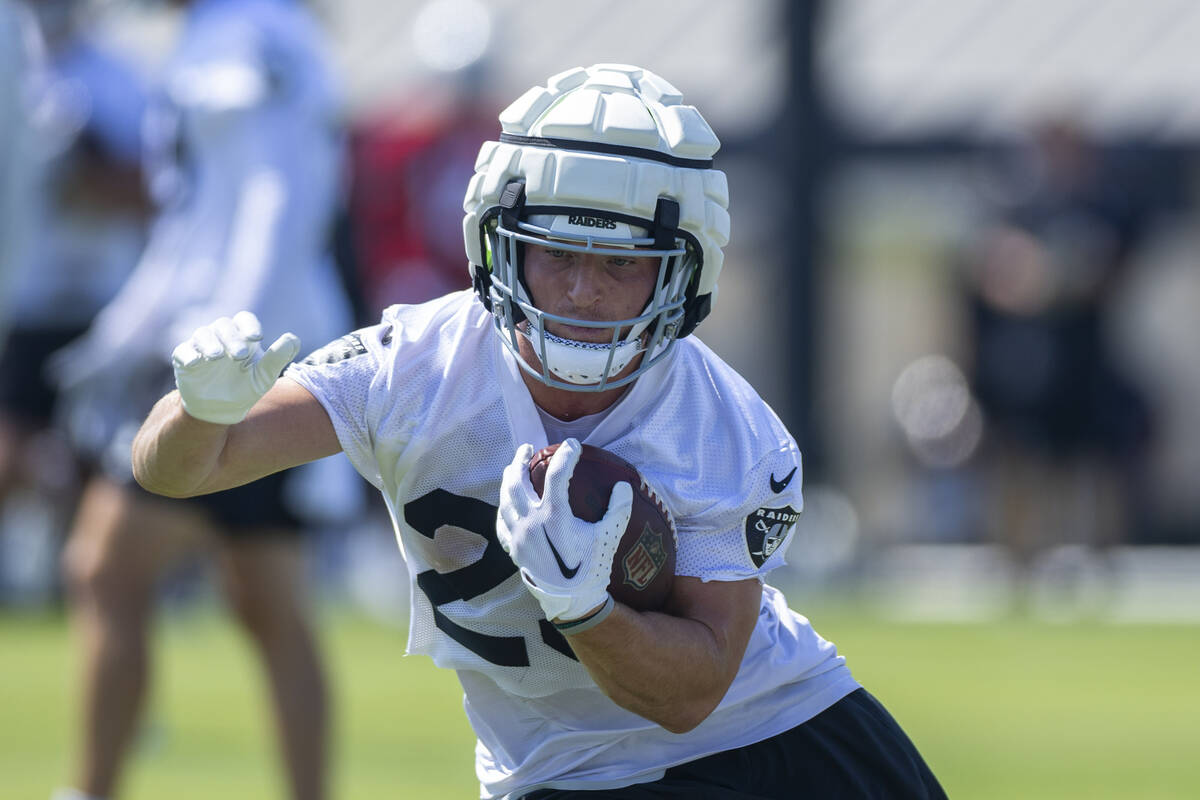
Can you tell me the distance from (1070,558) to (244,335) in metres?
7.93

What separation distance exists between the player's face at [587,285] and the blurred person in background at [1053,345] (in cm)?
692

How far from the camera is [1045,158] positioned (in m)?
9.66

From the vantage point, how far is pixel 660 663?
2803mm

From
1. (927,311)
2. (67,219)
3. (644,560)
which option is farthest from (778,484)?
(927,311)

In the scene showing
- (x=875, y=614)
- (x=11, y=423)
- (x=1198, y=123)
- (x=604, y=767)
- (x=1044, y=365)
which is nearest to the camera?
(x=604, y=767)

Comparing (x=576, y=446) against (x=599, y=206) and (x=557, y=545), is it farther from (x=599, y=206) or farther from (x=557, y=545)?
(x=599, y=206)

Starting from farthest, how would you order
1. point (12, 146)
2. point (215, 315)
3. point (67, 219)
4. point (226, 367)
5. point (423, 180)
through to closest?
point (423, 180)
point (67, 219)
point (215, 315)
point (12, 146)
point (226, 367)

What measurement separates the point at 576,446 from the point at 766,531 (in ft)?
1.28

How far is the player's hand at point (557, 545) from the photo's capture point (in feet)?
8.89

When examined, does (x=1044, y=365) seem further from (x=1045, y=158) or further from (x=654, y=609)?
(x=654, y=609)

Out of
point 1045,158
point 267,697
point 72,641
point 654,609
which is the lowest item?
point 72,641

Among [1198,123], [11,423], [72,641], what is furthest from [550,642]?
[1198,123]

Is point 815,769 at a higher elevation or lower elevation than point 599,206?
lower

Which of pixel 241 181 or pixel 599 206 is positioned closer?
pixel 599 206
